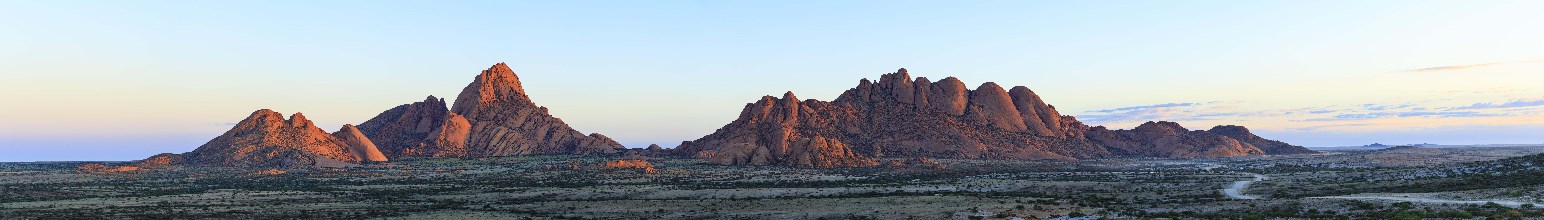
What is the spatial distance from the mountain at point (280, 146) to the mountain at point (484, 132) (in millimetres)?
16149

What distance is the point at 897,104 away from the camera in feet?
650

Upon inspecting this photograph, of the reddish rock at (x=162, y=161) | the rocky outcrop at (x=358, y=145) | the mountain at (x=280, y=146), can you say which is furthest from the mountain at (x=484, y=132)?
the reddish rock at (x=162, y=161)

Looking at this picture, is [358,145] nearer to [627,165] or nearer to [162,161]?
[162,161]

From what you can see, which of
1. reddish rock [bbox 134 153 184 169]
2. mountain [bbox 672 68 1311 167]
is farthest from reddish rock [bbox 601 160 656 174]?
reddish rock [bbox 134 153 184 169]

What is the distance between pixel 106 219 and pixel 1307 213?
61571mm

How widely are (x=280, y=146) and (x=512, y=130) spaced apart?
1788 inches

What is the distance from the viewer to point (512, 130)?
188625 millimetres

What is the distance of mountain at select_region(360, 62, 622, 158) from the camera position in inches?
7156

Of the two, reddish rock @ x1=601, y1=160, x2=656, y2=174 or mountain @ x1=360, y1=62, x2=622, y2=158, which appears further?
mountain @ x1=360, y1=62, x2=622, y2=158

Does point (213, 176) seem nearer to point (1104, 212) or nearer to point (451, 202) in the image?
point (451, 202)

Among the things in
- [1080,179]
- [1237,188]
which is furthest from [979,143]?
[1237,188]

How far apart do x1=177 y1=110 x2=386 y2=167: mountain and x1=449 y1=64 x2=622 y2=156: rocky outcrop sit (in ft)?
73.0

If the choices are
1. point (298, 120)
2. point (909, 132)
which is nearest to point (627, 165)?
point (298, 120)

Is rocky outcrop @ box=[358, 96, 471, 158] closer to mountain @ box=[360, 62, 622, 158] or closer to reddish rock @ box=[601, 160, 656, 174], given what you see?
mountain @ box=[360, 62, 622, 158]
